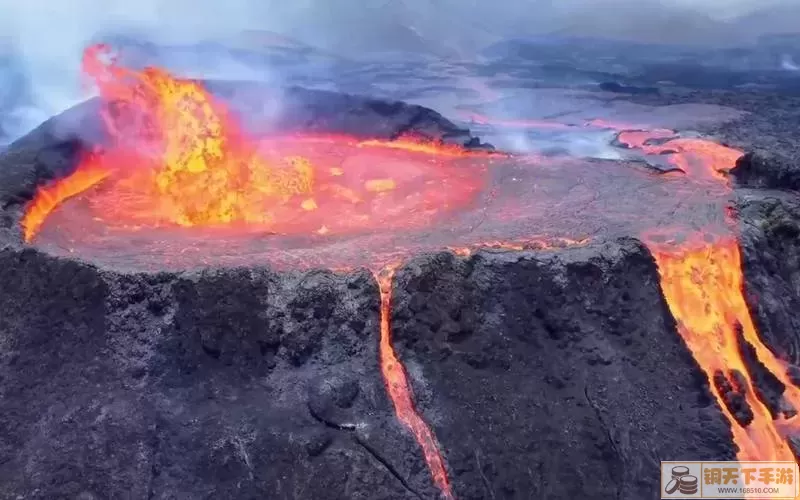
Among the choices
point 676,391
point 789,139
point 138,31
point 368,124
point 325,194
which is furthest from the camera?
point 138,31

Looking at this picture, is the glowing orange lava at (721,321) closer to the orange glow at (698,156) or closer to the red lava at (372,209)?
the red lava at (372,209)

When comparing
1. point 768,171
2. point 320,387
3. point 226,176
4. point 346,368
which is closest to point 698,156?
point 768,171

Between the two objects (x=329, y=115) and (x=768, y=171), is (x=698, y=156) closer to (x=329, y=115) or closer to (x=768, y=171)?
(x=768, y=171)

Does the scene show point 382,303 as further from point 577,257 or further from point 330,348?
point 577,257

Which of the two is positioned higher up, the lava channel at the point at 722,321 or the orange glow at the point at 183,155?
the orange glow at the point at 183,155

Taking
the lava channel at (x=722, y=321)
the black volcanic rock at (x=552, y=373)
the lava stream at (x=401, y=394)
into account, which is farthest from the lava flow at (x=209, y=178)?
the lava channel at (x=722, y=321)

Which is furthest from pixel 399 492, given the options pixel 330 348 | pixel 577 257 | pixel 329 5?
pixel 329 5
